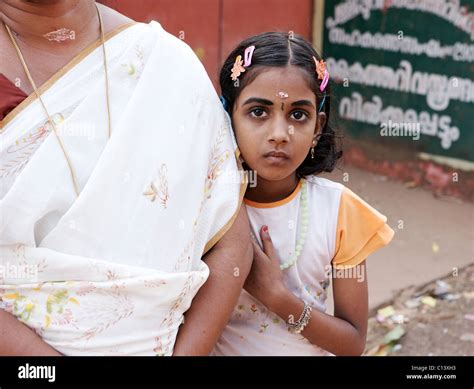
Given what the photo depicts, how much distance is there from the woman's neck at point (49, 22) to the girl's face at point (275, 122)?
0.46 m

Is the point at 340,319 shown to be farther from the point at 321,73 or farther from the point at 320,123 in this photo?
the point at 321,73

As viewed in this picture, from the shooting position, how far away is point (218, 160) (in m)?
2.12

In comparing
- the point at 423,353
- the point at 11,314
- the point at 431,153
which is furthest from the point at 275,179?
the point at 431,153

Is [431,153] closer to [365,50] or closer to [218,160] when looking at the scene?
[365,50]

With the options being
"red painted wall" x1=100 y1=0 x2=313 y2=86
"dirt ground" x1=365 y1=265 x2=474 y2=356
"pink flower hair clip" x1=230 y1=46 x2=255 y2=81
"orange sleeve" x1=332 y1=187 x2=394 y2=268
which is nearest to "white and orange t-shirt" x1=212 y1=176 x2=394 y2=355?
"orange sleeve" x1=332 y1=187 x2=394 y2=268

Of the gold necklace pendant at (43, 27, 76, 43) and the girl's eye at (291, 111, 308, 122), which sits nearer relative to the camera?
the gold necklace pendant at (43, 27, 76, 43)

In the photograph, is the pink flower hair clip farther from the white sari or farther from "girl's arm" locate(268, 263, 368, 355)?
"girl's arm" locate(268, 263, 368, 355)

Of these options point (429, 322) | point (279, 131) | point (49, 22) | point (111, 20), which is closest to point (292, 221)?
point (279, 131)

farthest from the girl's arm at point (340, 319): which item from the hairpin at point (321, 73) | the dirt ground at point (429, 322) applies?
the dirt ground at point (429, 322)

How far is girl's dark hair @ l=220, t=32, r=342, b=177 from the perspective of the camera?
225 centimetres

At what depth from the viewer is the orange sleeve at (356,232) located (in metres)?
2.31

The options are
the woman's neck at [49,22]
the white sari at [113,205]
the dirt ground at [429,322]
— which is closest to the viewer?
the white sari at [113,205]

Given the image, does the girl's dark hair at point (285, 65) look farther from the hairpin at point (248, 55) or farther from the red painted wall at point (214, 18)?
the red painted wall at point (214, 18)

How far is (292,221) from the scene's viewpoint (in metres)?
2.31
